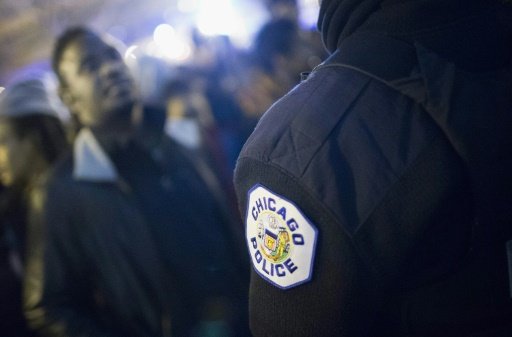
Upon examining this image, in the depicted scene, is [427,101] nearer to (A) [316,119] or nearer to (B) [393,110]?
(B) [393,110]

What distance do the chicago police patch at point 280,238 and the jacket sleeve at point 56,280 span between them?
1568 mm

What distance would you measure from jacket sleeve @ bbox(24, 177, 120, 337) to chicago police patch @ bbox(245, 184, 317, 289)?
1.57m

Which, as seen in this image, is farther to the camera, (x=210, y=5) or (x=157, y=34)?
(x=157, y=34)

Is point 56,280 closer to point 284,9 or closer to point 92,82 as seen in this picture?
point 92,82

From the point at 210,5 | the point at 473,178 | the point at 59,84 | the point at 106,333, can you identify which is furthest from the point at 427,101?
the point at 210,5

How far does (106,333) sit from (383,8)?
2015 mm

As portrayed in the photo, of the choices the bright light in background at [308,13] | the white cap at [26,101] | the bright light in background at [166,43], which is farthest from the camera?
the bright light in background at [166,43]

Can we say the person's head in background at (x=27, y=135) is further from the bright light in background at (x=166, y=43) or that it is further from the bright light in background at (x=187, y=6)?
the bright light in background at (x=187, y=6)

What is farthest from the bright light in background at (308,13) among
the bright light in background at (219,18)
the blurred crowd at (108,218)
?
the bright light in background at (219,18)

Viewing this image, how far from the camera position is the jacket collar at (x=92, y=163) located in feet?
7.95

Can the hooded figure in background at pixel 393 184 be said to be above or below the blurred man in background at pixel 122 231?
above

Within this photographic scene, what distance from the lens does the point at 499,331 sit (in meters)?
0.97

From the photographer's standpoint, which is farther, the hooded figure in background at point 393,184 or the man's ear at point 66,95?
the man's ear at point 66,95

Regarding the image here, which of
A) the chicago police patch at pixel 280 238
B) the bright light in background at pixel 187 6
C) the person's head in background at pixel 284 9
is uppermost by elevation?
the bright light in background at pixel 187 6
